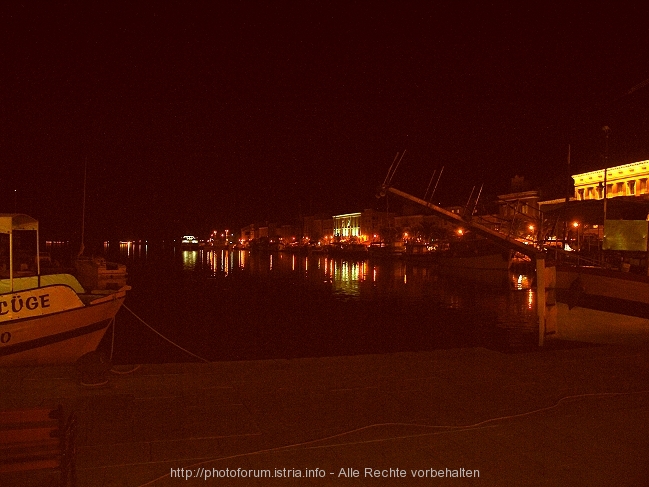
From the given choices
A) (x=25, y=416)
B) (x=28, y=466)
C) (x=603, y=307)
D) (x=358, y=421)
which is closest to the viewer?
(x=28, y=466)

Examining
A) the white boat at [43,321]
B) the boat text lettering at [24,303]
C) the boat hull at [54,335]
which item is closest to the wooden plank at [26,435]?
the white boat at [43,321]

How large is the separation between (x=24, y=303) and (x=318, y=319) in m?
14.3

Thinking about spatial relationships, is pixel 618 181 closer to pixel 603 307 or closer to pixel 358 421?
pixel 603 307

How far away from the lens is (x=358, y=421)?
6.41m

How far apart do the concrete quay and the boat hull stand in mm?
3560

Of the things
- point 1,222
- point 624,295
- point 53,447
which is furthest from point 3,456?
point 624,295

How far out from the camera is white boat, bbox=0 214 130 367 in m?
11.4

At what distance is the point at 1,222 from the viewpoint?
41.3 ft

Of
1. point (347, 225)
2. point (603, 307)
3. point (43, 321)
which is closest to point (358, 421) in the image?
point (43, 321)

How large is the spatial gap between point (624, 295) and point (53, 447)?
49.8 feet

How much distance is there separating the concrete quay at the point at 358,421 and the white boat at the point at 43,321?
3629mm

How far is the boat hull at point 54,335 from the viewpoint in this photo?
11.3m

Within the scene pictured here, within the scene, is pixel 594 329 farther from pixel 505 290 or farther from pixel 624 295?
pixel 505 290

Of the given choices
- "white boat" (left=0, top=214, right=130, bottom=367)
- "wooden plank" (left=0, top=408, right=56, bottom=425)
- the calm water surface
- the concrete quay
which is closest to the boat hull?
"white boat" (left=0, top=214, right=130, bottom=367)
